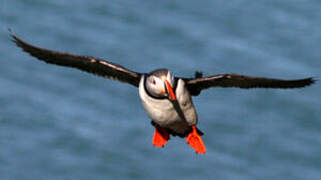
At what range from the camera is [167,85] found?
61.9 ft

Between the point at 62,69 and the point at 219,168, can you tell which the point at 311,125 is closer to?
the point at 219,168

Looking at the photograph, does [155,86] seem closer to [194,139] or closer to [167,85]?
[167,85]

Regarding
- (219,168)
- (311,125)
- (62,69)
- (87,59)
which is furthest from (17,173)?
(87,59)

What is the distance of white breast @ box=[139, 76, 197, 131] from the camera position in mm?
19172

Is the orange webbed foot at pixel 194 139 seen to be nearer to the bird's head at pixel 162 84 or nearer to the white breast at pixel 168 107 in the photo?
the white breast at pixel 168 107

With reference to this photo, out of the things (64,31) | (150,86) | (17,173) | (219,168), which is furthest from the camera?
(64,31)

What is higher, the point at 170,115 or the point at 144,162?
the point at 144,162

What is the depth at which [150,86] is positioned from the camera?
1906 centimetres

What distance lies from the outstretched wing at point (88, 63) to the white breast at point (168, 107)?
0.76 meters

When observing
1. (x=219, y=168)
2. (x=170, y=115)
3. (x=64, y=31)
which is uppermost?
(x=64, y=31)

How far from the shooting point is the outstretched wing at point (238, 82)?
1950 centimetres

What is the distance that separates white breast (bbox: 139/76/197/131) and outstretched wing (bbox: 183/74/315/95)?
1.19 ft

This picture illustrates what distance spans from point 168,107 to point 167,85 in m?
0.52

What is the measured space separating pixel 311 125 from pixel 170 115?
31843 millimetres
